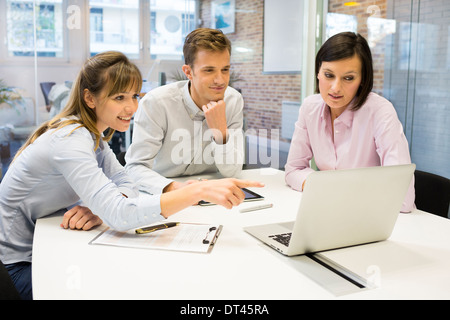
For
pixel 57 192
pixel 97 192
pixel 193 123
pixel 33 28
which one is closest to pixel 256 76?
pixel 33 28

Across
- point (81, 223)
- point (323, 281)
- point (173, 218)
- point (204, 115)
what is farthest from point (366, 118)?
point (81, 223)

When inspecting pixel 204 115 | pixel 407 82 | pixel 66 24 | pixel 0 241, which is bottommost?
pixel 0 241

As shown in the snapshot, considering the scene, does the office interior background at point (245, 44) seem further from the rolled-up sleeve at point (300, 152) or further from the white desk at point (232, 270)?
the white desk at point (232, 270)

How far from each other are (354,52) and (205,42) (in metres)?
0.76

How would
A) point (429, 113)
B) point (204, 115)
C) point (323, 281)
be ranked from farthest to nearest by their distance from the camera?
1. point (429, 113)
2. point (204, 115)
3. point (323, 281)

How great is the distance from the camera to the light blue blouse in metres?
1.33

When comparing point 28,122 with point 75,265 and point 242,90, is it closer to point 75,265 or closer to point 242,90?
point 242,90

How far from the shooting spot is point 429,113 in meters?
3.55

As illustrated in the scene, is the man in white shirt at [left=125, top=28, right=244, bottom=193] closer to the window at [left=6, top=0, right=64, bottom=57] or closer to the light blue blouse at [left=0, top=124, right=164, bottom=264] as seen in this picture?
the light blue blouse at [left=0, top=124, right=164, bottom=264]

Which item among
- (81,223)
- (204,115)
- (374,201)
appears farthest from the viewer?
(204,115)

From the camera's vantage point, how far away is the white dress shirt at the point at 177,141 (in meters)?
2.23

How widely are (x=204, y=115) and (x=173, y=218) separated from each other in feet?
2.99

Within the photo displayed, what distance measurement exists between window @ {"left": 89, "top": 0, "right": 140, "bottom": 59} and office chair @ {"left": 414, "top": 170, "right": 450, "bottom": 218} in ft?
9.85

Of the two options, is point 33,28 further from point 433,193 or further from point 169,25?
point 433,193
